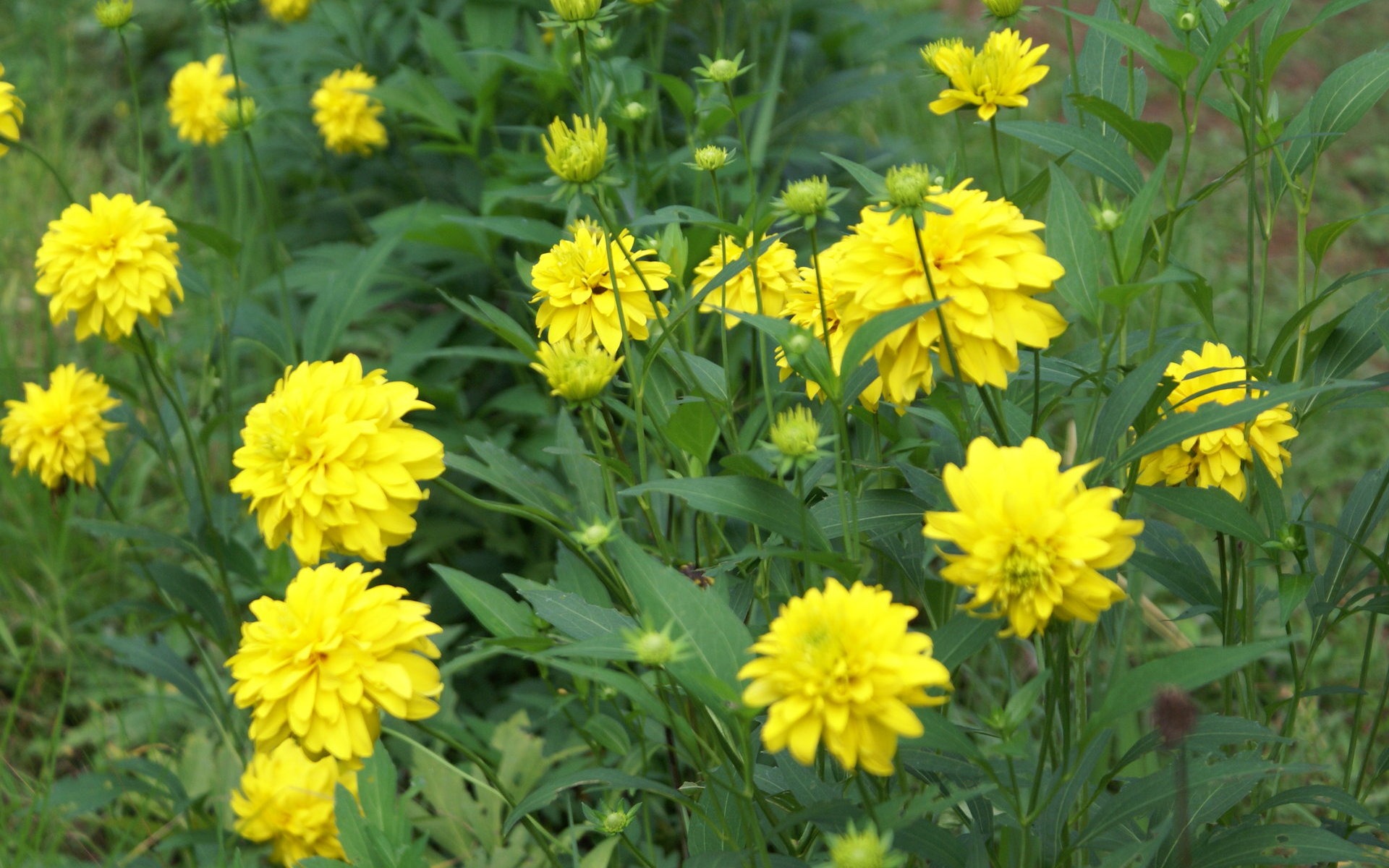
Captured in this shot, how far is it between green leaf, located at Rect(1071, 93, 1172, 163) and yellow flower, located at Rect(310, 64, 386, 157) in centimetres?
172

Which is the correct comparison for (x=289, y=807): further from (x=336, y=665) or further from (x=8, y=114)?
(x=8, y=114)

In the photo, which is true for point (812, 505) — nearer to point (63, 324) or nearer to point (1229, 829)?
point (1229, 829)

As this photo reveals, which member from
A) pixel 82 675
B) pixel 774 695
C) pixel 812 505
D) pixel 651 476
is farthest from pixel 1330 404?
pixel 82 675

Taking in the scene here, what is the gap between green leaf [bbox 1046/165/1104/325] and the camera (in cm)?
101

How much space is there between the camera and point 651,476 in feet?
5.64

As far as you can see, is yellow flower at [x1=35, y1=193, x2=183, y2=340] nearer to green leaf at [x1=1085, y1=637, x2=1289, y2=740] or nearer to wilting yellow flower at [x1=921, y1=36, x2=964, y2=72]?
wilting yellow flower at [x1=921, y1=36, x2=964, y2=72]

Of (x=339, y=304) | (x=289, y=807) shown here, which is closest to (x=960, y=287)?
(x=339, y=304)

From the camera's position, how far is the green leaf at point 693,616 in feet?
2.98

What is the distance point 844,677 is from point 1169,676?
0.24 m

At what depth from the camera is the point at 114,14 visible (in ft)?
5.68

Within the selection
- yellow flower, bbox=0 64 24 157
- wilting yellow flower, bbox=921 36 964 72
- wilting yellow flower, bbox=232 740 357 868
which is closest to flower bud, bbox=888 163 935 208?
wilting yellow flower, bbox=921 36 964 72

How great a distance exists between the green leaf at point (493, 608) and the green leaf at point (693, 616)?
0.56 feet

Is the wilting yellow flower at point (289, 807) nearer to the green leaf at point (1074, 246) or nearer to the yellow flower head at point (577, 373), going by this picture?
the yellow flower head at point (577, 373)

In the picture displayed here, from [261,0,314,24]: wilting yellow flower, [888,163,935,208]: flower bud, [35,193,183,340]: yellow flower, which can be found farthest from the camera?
[261,0,314,24]: wilting yellow flower
